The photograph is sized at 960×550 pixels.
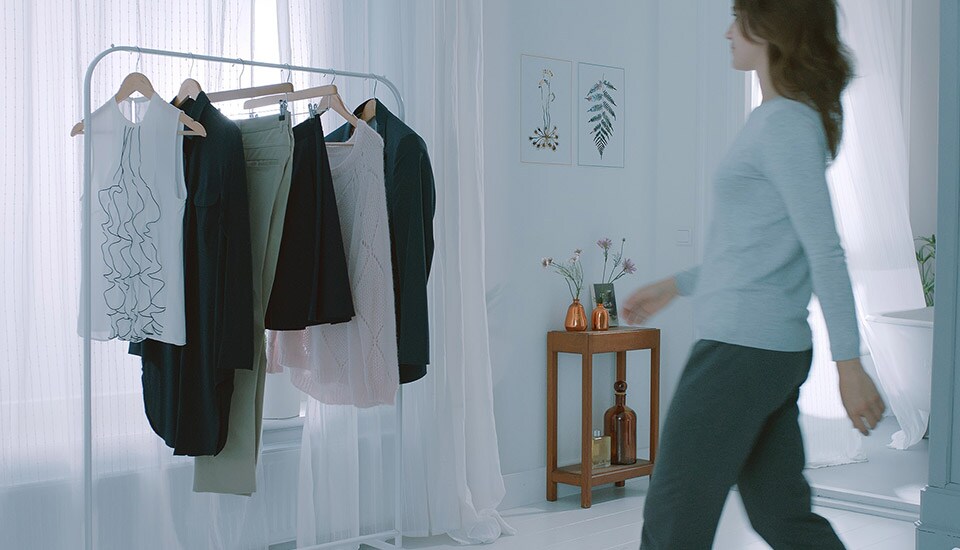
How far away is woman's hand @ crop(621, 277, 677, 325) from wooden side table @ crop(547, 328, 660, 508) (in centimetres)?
194

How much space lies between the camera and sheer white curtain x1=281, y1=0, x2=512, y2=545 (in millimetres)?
3301

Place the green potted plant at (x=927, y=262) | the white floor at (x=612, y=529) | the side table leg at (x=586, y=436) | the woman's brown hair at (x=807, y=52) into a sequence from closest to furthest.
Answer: the woman's brown hair at (x=807, y=52), the white floor at (x=612, y=529), the side table leg at (x=586, y=436), the green potted plant at (x=927, y=262)

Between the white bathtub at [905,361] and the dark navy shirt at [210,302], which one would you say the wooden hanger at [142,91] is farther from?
the white bathtub at [905,361]

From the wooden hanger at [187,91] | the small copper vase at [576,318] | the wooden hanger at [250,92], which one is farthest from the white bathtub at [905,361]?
the wooden hanger at [187,91]

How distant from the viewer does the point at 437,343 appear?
3561mm

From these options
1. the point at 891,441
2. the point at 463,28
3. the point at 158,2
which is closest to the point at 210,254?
the point at 158,2

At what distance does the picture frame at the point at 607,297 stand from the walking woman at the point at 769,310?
2431 millimetres

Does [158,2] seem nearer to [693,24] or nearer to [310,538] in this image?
[310,538]

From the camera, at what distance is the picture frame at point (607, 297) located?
13.9 feet

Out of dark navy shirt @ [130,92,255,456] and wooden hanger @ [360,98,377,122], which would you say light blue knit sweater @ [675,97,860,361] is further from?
wooden hanger @ [360,98,377,122]

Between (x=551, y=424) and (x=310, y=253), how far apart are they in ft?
5.36

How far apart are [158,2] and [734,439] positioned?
2095mm

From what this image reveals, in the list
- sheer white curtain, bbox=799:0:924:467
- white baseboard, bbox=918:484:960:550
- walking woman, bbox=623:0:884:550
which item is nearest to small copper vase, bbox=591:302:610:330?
sheer white curtain, bbox=799:0:924:467

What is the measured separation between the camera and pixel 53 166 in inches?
109
